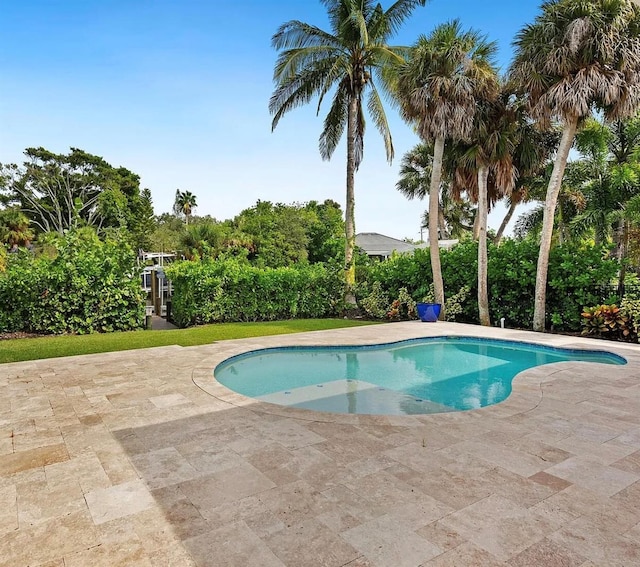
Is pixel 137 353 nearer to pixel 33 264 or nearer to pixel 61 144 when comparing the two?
pixel 33 264

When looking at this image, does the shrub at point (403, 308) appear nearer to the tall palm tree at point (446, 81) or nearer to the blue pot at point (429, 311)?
the blue pot at point (429, 311)

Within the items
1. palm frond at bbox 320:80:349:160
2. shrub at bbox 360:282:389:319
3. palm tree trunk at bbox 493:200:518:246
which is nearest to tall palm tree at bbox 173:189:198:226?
palm frond at bbox 320:80:349:160

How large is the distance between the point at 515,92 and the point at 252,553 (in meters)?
13.1

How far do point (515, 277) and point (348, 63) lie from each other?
9202mm

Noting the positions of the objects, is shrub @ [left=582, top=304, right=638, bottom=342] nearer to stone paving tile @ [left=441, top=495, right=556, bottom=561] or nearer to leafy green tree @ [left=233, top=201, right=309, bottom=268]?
stone paving tile @ [left=441, top=495, right=556, bottom=561]

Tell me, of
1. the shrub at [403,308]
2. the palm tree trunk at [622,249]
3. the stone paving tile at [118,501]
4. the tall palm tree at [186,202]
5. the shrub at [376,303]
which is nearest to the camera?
the stone paving tile at [118,501]

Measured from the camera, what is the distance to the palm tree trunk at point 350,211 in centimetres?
1521

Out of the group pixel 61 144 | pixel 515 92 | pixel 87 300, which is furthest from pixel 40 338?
pixel 61 144

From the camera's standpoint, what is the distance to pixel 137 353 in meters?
8.15

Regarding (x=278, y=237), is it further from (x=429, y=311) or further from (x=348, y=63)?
(x=429, y=311)

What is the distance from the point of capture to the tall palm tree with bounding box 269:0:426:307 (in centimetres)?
1457

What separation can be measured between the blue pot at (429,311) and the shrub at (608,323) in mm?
3851

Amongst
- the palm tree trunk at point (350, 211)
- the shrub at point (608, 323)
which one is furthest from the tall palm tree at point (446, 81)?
the shrub at point (608, 323)

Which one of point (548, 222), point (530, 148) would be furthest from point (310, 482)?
point (530, 148)
